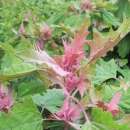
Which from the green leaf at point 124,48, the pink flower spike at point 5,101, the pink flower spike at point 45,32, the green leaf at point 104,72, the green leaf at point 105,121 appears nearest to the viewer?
the green leaf at point 105,121

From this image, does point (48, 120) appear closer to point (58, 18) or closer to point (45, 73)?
point (45, 73)

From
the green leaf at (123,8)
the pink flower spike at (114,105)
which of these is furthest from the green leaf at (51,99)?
the green leaf at (123,8)

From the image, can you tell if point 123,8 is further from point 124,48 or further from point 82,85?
point 82,85

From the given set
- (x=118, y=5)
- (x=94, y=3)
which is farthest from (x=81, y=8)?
(x=118, y=5)

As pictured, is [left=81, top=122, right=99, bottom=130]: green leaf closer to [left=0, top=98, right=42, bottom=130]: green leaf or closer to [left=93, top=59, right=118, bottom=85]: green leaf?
[left=0, top=98, right=42, bottom=130]: green leaf

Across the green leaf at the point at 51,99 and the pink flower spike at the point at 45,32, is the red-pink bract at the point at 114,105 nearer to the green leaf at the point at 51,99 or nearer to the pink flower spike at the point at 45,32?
the green leaf at the point at 51,99
